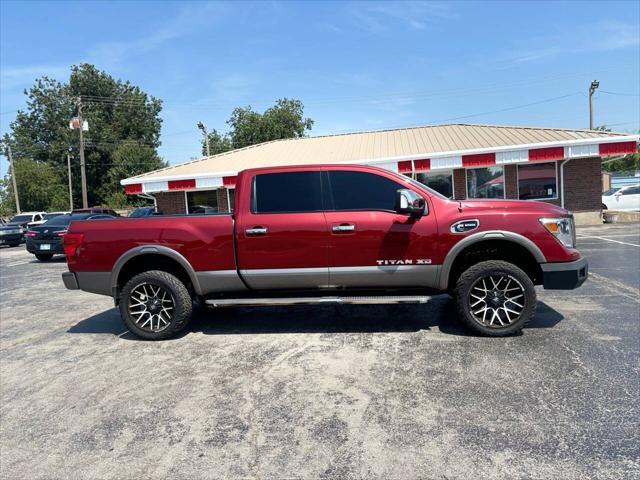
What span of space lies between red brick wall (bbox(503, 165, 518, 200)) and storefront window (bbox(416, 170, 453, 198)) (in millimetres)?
2104

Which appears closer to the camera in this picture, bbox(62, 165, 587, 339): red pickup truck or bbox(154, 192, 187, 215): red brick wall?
bbox(62, 165, 587, 339): red pickup truck

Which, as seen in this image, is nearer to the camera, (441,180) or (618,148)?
(618,148)

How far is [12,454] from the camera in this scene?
3283 millimetres

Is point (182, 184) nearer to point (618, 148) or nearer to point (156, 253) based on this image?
point (156, 253)

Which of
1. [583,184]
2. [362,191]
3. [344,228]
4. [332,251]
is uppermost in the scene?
[583,184]

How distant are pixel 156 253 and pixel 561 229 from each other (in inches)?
179

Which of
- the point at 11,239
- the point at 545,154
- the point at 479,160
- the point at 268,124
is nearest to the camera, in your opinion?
the point at 545,154

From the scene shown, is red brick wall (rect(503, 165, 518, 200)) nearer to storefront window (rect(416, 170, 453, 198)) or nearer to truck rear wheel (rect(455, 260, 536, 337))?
storefront window (rect(416, 170, 453, 198))

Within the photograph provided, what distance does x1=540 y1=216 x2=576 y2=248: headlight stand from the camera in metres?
5.07

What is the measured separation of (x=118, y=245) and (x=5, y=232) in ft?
75.4

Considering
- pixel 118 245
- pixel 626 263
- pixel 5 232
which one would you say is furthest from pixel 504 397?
pixel 5 232

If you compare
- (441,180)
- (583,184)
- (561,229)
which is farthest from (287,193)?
(583,184)

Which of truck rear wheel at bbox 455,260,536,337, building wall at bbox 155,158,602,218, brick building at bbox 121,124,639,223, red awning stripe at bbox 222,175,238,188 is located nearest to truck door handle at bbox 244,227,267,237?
truck rear wheel at bbox 455,260,536,337

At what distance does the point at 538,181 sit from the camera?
1880 centimetres
